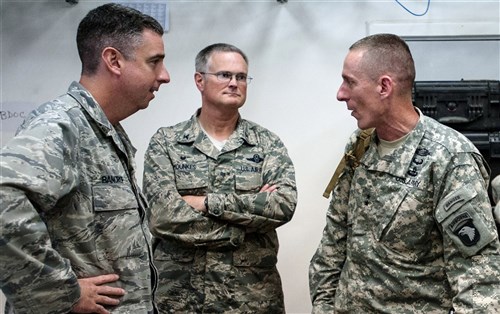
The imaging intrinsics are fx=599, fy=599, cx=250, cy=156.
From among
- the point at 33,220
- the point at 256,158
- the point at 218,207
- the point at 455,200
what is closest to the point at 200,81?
the point at 256,158

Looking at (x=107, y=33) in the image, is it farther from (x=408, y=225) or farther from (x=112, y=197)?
(x=408, y=225)

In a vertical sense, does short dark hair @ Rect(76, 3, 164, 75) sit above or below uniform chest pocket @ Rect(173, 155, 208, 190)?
above

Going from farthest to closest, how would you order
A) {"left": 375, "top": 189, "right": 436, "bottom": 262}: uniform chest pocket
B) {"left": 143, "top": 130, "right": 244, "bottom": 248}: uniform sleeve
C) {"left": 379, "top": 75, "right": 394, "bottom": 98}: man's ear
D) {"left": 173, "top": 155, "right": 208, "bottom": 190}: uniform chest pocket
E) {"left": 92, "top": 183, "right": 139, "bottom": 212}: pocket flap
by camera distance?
{"left": 173, "top": 155, "right": 208, "bottom": 190}: uniform chest pocket
{"left": 143, "top": 130, "right": 244, "bottom": 248}: uniform sleeve
{"left": 379, "top": 75, "right": 394, "bottom": 98}: man's ear
{"left": 375, "top": 189, "right": 436, "bottom": 262}: uniform chest pocket
{"left": 92, "top": 183, "right": 139, "bottom": 212}: pocket flap

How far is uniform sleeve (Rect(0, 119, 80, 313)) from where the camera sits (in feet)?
4.07

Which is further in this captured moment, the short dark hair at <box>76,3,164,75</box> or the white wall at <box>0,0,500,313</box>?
the white wall at <box>0,0,500,313</box>

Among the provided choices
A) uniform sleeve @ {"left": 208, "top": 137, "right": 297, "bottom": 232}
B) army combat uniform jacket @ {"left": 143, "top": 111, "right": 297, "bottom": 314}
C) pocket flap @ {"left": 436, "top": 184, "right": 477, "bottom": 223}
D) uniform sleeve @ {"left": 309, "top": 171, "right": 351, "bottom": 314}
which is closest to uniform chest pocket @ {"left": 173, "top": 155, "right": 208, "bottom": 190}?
army combat uniform jacket @ {"left": 143, "top": 111, "right": 297, "bottom": 314}

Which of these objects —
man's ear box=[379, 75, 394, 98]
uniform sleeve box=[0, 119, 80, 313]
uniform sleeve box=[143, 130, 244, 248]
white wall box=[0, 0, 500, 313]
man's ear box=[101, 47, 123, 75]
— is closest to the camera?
uniform sleeve box=[0, 119, 80, 313]

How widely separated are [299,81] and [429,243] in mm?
1706

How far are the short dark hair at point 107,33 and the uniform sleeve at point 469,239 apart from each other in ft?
3.23

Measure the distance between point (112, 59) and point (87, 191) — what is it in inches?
15.2

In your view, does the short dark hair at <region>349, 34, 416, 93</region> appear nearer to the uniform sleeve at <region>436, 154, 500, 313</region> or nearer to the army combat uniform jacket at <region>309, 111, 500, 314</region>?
the army combat uniform jacket at <region>309, 111, 500, 314</region>

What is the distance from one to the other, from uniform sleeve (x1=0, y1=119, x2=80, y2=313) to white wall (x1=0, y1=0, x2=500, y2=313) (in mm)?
2084

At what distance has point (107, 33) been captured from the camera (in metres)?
1.63

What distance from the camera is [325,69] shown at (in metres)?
3.36
